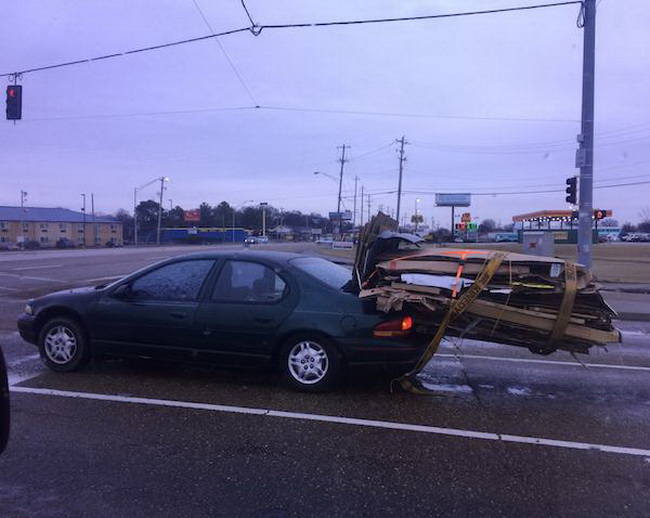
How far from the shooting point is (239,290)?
5.95 metres

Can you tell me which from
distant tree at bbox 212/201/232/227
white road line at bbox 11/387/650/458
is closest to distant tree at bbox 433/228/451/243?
white road line at bbox 11/387/650/458

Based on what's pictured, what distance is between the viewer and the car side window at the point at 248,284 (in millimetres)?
5836

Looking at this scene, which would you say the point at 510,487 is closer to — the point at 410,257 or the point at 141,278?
the point at 410,257

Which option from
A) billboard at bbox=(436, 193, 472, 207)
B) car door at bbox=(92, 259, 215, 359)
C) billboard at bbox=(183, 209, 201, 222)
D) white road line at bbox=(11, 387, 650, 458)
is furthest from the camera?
billboard at bbox=(183, 209, 201, 222)

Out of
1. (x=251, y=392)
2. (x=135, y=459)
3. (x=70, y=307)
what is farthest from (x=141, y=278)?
(x=135, y=459)

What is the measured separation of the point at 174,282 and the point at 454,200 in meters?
99.8

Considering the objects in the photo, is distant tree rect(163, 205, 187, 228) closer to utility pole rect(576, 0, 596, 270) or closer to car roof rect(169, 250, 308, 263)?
utility pole rect(576, 0, 596, 270)

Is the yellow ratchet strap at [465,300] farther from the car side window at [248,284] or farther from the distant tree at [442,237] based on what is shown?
the distant tree at [442,237]

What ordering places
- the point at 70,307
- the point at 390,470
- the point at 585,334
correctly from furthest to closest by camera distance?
the point at 70,307, the point at 585,334, the point at 390,470

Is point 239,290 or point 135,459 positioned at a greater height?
point 239,290

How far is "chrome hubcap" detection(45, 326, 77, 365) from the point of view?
248 inches

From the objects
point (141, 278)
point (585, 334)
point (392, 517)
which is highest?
point (141, 278)

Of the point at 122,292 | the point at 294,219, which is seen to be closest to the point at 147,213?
the point at 294,219

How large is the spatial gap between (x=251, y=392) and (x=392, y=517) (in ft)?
8.59
